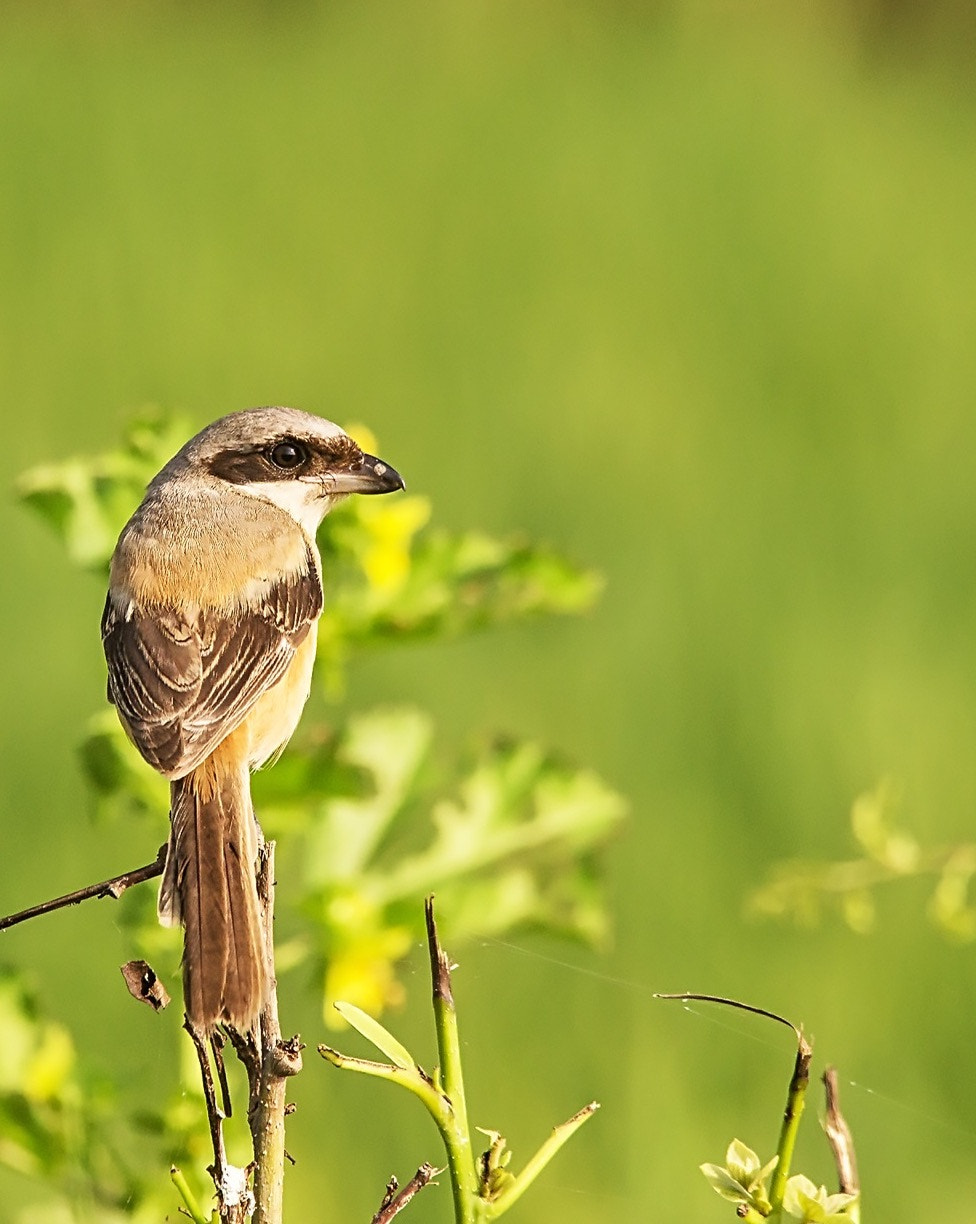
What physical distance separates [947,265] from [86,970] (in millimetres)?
8516

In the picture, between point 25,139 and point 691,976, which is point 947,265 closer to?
point 25,139

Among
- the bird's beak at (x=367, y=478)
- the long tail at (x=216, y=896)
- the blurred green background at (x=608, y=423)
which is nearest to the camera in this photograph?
the long tail at (x=216, y=896)

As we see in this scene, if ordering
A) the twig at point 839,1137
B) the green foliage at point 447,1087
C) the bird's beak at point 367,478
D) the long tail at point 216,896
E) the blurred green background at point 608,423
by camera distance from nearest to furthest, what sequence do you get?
the green foliage at point 447,1087 → the twig at point 839,1137 → the long tail at point 216,896 → the bird's beak at point 367,478 → the blurred green background at point 608,423

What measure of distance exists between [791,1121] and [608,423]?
25.2 feet

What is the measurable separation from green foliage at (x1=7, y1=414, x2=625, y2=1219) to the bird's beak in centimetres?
3

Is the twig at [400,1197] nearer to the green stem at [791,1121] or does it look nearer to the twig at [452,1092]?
the twig at [452,1092]

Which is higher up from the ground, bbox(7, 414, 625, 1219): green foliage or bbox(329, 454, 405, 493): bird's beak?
bbox(329, 454, 405, 493): bird's beak

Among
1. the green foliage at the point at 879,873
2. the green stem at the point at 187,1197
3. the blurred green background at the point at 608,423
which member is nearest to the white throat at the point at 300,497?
the blurred green background at the point at 608,423

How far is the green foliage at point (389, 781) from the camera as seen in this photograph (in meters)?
2.39

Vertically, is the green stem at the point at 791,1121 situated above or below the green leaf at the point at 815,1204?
above

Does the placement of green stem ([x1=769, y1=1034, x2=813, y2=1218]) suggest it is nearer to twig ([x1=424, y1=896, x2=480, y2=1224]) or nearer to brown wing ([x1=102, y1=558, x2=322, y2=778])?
twig ([x1=424, y1=896, x2=480, y2=1224])

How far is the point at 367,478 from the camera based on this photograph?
2607 mm

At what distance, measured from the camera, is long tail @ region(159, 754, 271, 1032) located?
1.37m

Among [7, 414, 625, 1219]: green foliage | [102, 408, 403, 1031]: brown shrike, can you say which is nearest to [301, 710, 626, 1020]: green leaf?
[7, 414, 625, 1219]: green foliage
